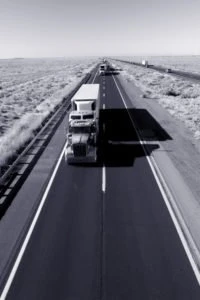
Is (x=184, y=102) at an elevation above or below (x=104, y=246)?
below

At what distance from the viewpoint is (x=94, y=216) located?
13.8 m

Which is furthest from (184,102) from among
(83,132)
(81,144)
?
(81,144)

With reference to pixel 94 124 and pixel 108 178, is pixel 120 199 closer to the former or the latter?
pixel 108 178

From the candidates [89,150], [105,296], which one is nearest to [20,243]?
[105,296]

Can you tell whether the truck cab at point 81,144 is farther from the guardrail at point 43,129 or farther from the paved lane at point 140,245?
the guardrail at point 43,129

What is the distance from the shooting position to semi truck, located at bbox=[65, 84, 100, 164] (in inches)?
768

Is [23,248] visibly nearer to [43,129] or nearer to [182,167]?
[182,167]

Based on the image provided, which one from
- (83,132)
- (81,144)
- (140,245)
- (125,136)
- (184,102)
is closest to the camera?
(140,245)

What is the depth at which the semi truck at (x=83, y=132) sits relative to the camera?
19.5 meters

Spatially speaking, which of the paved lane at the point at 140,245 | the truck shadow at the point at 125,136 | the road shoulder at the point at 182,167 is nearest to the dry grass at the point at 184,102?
the road shoulder at the point at 182,167

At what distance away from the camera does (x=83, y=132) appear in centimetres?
2106

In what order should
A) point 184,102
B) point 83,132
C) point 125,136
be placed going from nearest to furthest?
1. point 83,132
2. point 125,136
3. point 184,102

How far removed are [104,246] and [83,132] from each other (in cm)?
1072

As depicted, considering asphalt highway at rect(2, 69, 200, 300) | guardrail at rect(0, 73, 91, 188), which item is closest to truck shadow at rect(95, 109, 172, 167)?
asphalt highway at rect(2, 69, 200, 300)
